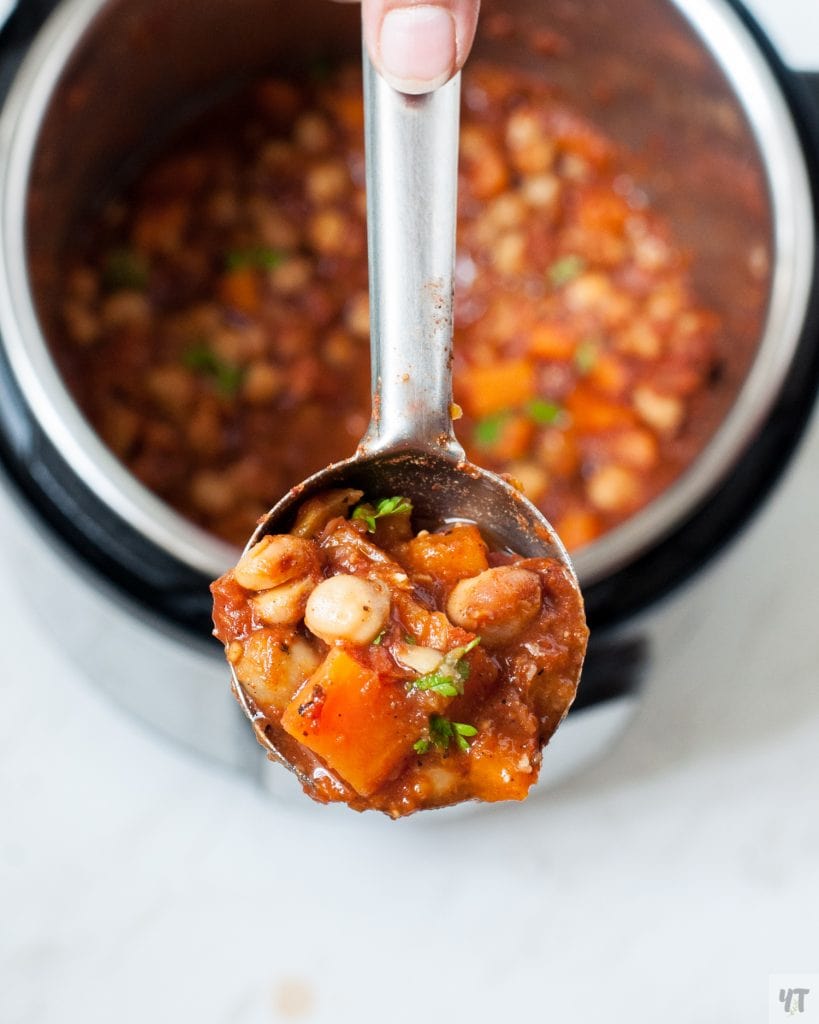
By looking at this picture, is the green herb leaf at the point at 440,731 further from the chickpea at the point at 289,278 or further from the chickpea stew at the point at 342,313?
the chickpea at the point at 289,278

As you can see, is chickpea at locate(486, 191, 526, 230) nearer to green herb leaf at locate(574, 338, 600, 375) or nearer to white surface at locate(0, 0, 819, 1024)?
green herb leaf at locate(574, 338, 600, 375)

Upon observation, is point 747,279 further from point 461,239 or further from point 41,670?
point 41,670

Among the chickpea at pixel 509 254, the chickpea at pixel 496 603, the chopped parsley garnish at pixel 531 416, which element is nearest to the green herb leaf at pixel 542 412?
the chopped parsley garnish at pixel 531 416

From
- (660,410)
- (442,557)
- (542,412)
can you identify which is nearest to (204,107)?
(542,412)

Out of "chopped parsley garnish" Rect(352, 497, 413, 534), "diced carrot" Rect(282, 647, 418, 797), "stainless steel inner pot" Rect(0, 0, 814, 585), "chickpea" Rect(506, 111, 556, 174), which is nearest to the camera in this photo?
"diced carrot" Rect(282, 647, 418, 797)

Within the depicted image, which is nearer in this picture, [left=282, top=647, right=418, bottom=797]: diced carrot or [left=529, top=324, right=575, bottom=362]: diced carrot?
[left=282, top=647, right=418, bottom=797]: diced carrot

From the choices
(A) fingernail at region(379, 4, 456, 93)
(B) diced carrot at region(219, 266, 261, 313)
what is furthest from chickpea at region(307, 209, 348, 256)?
(A) fingernail at region(379, 4, 456, 93)
